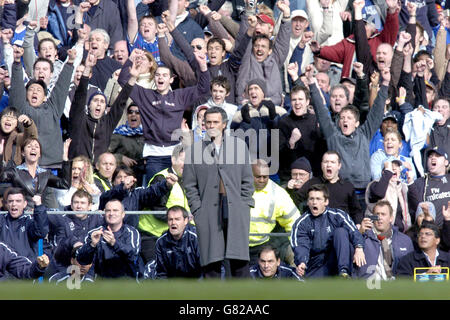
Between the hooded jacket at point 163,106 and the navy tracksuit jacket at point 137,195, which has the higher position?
the hooded jacket at point 163,106

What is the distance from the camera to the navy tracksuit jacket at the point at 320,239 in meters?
11.3

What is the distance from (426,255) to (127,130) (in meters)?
4.44

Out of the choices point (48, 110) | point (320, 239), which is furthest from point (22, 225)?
point (320, 239)

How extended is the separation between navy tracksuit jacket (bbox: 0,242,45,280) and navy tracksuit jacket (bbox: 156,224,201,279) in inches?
52.0

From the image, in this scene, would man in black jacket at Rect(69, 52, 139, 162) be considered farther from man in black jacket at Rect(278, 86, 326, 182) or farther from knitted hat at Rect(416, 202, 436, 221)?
knitted hat at Rect(416, 202, 436, 221)

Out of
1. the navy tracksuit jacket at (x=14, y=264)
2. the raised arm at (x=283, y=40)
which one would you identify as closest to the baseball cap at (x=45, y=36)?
the raised arm at (x=283, y=40)

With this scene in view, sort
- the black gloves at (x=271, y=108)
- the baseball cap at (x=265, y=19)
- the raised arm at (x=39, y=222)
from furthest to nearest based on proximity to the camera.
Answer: the baseball cap at (x=265, y=19) → the black gloves at (x=271, y=108) → the raised arm at (x=39, y=222)

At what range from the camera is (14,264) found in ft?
38.5

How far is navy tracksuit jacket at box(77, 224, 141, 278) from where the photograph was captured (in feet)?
37.6

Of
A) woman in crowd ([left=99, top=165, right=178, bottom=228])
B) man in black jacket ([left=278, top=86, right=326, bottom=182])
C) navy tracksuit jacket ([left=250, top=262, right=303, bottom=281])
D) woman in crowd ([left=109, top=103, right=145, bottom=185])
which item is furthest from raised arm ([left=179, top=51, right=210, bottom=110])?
navy tracksuit jacket ([left=250, top=262, right=303, bottom=281])

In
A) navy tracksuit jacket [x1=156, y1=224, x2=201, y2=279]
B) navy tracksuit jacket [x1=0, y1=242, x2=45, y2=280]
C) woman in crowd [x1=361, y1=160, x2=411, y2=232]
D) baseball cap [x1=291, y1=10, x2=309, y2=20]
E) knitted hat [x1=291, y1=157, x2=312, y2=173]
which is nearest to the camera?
navy tracksuit jacket [x1=156, y1=224, x2=201, y2=279]

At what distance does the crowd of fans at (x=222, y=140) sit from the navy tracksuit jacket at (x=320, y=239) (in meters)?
0.02

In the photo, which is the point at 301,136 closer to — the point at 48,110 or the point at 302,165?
the point at 302,165

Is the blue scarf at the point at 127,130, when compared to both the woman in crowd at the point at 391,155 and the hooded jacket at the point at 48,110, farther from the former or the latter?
the woman in crowd at the point at 391,155
